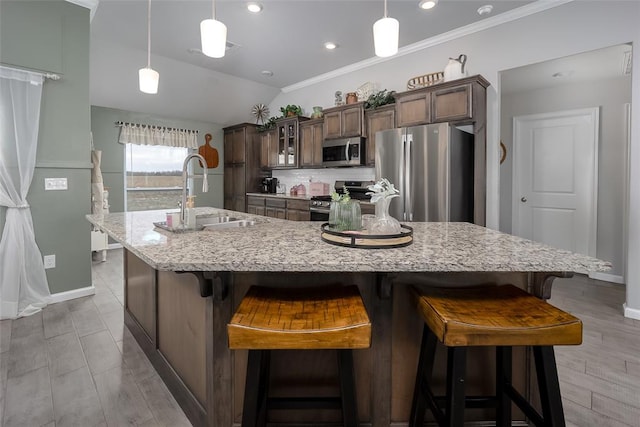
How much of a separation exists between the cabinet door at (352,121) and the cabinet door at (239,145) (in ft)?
7.51

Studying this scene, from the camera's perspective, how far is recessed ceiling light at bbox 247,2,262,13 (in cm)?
313

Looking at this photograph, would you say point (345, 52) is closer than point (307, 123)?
Yes

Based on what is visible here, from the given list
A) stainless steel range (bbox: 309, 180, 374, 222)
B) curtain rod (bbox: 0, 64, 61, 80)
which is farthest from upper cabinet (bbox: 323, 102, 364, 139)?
curtain rod (bbox: 0, 64, 61, 80)

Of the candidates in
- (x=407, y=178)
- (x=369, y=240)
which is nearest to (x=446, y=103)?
(x=407, y=178)

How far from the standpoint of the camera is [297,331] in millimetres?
984

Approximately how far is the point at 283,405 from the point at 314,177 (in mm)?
4435

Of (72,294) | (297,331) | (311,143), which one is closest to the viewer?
(297,331)

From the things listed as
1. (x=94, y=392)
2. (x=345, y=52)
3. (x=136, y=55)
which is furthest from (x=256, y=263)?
(x=136, y=55)

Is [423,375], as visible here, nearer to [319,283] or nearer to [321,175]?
[319,283]

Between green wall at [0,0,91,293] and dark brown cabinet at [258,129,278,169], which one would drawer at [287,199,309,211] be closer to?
dark brown cabinet at [258,129,278,169]

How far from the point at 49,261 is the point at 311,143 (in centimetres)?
354

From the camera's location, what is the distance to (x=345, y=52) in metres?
4.30

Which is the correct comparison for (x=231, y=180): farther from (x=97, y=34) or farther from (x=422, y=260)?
(x=422, y=260)

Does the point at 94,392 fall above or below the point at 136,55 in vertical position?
below
